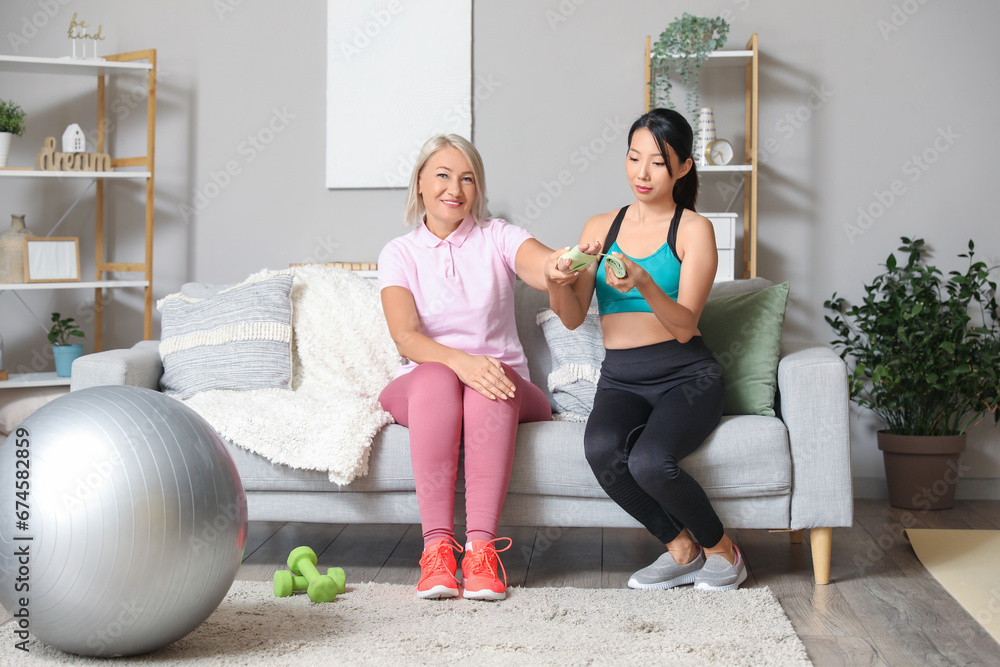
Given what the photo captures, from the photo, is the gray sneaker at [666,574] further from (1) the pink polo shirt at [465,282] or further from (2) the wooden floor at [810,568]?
(1) the pink polo shirt at [465,282]

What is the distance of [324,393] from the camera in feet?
7.54

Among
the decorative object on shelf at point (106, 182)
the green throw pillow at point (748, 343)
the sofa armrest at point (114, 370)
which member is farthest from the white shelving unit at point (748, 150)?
the decorative object on shelf at point (106, 182)

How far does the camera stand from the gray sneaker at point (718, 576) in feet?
6.20

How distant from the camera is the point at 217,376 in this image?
7.70ft

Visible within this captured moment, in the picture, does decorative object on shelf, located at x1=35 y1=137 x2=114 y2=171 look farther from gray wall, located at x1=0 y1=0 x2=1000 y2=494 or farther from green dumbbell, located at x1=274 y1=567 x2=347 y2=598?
green dumbbell, located at x1=274 y1=567 x2=347 y2=598

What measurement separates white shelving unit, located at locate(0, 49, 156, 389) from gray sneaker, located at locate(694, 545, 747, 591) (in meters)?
2.11

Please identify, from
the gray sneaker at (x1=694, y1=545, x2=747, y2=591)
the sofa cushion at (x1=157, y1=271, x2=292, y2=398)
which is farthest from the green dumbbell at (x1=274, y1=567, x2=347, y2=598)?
the gray sneaker at (x1=694, y1=545, x2=747, y2=591)

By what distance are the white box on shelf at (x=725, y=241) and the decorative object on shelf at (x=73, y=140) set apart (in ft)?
7.36

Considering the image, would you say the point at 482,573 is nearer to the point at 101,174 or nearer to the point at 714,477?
the point at 714,477

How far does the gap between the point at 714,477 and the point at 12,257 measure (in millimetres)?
2559

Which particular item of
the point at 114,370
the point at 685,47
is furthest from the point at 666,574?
the point at 685,47

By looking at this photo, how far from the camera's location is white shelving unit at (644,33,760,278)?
282 cm

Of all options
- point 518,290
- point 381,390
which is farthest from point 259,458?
point 518,290

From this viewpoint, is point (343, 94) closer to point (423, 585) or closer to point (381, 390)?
point (381, 390)
